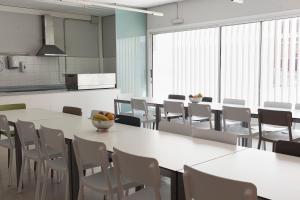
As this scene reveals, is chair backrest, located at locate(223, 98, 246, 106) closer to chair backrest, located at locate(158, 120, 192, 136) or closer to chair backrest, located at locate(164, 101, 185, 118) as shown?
chair backrest, located at locate(164, 101, 185, 118)

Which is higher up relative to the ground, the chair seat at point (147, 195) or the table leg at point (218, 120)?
the table leg at point (218, 120)

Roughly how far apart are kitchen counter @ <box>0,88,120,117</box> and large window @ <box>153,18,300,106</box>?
1.44m

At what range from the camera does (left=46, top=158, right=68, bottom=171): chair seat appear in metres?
2.56

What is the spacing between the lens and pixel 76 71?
297 inches

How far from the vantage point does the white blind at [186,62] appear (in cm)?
637

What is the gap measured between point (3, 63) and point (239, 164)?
18.8 feet

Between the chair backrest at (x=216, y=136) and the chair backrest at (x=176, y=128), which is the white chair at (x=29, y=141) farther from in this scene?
the chair backrest at (x=216, y=136)

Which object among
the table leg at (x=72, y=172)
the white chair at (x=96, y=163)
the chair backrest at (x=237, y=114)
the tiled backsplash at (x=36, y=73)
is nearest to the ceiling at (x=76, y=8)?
the tiled backsplash at (x=36, y=73)

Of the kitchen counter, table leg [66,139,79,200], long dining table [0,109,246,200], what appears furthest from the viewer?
the kitchen counter

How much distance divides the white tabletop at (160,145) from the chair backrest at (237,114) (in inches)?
51.2

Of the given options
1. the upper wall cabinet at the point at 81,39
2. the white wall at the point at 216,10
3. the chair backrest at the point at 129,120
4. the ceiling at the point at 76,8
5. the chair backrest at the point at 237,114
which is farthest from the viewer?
the upper wall cabinet at the point at 81,39

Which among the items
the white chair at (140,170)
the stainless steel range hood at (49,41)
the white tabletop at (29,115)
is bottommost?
the white chair at (140,170)

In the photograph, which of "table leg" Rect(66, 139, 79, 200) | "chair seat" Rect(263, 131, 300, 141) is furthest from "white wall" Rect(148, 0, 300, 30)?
"table leg" Rect(66, 139, 79, 200)

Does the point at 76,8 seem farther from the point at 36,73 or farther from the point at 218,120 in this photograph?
the point at 218,120
